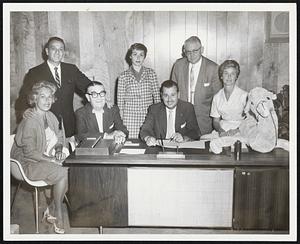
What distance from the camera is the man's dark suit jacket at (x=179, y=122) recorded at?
3.08 m

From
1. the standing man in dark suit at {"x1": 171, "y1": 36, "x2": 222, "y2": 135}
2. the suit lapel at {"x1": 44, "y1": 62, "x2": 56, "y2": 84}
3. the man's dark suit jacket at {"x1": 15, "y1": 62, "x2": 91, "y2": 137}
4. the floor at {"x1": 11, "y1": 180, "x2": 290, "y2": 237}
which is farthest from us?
the standing man in dark suit at {"x1": 171, "y1": 36, "x2": 222, "y2": 135}

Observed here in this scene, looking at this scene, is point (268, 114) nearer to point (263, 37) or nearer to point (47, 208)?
point (263, 37)

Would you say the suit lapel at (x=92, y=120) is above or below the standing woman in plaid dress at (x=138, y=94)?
below

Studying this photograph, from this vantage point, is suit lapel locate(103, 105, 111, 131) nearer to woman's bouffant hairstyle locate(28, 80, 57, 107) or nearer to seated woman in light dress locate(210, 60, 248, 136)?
woman's bouffant hairstyle locate(28, 80, 57, 107)

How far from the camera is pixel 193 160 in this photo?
8.81 ft

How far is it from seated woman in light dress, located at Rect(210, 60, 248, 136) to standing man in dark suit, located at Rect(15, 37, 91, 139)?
0.97 meters

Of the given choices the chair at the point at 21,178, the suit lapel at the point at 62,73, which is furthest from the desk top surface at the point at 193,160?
the suit lapel at the point at 62,73

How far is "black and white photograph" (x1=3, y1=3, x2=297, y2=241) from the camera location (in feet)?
8.93

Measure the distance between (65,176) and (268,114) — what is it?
140 cm

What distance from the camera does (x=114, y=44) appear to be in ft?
10.4

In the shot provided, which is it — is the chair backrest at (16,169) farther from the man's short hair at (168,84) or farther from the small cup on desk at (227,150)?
the small cup on desk at (227,150)

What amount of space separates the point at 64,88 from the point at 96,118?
33 centimetres

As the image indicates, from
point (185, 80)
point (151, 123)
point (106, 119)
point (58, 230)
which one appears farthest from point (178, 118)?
point (58, 230)

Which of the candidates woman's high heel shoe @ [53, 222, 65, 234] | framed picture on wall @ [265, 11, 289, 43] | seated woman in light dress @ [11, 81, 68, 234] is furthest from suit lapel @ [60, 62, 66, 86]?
framed picture on wall @ [265, 11, 289, 43]
